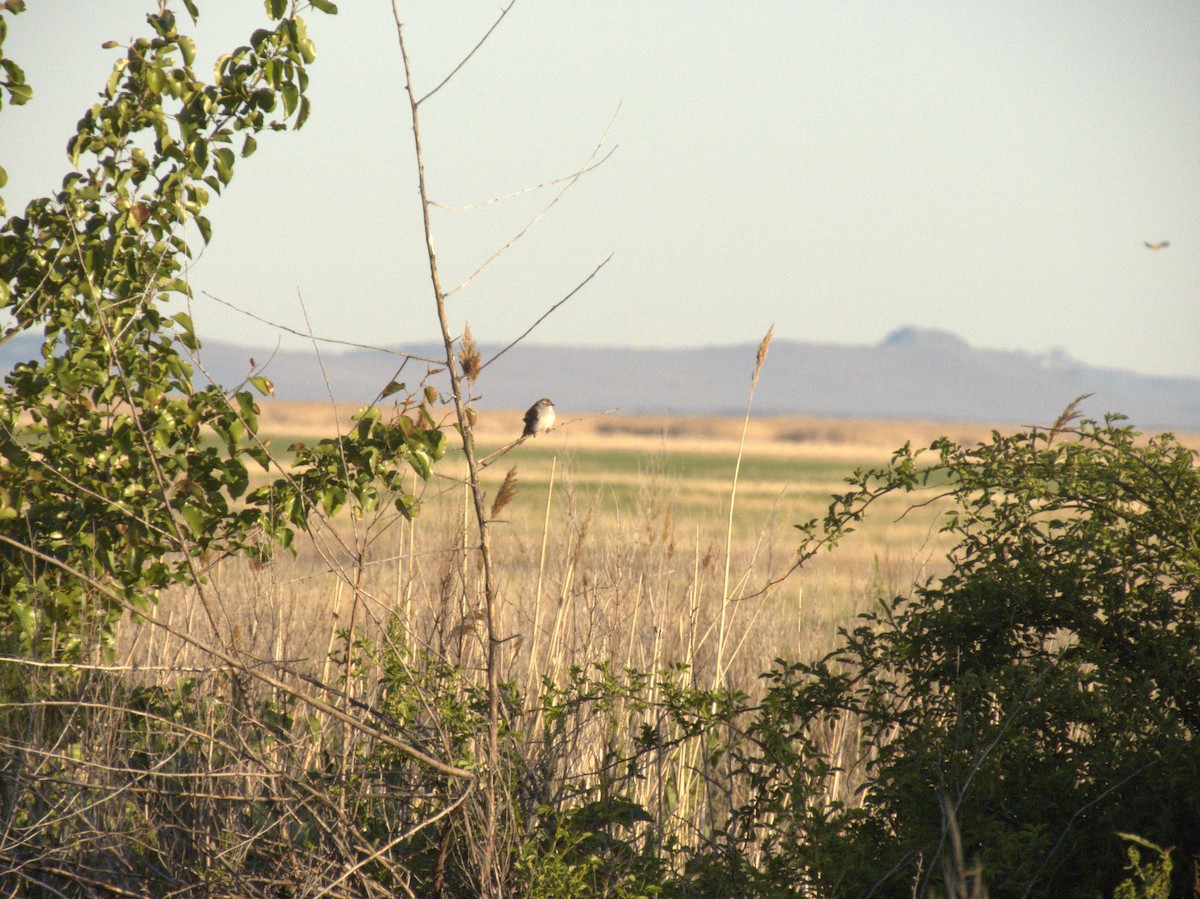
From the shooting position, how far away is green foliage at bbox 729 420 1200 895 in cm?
257

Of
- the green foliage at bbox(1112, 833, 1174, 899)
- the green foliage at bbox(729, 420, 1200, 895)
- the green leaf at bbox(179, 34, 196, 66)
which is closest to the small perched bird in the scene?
the green leaf at bbox(179, 34, 196, 66)

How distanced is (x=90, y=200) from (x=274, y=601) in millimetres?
1489

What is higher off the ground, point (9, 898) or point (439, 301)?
point (439, 301)

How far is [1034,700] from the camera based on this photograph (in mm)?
2738

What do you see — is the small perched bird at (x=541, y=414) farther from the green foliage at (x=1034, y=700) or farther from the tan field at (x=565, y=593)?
the green foliage at (x=1034, y=700)

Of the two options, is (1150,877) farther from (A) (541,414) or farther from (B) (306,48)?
(A) (541,414)

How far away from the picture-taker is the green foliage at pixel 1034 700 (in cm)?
257

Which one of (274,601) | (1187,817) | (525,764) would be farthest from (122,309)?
(1187,817)

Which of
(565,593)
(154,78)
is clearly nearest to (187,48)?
(154,78)

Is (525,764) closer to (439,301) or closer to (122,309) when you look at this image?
(439,301)

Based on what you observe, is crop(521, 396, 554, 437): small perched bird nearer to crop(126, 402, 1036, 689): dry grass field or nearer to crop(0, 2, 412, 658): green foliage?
crop(126, 402, 1036, 689): dry grass field

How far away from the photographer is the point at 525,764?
309 centimetres

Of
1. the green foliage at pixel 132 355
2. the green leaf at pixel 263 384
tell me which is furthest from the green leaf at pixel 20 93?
the green leaf at pixel 263 384

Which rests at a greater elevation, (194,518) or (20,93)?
(20,93)
